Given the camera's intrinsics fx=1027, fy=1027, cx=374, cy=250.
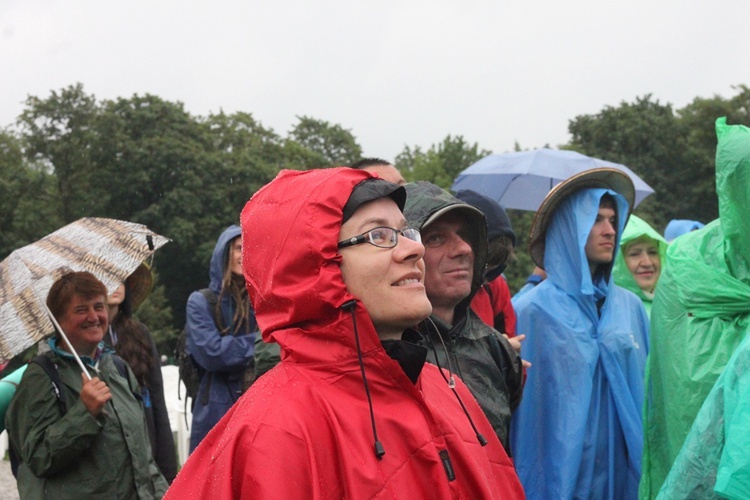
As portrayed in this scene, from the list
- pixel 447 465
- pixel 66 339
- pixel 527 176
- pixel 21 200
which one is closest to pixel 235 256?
pixel 66 339

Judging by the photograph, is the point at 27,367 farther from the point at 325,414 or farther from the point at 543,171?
the point at 543,171

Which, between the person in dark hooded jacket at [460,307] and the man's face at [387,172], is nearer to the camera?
the person in dark hooded jacket at [460,307]

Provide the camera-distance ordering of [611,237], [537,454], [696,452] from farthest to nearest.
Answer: [611,237] < [537,454] < [696,452]

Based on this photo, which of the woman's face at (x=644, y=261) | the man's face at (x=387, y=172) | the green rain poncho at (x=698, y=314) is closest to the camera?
the green rain poncho at (x=698, y=314)

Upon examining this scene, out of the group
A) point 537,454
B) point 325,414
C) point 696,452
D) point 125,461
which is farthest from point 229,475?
point 537,454

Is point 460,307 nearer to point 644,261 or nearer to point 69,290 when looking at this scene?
point 69,290

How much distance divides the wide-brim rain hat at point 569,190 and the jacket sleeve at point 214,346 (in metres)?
1.78

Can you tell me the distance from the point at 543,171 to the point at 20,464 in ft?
24.1

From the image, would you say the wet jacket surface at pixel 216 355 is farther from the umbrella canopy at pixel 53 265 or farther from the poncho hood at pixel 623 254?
the poncho hood at pixel 623 254

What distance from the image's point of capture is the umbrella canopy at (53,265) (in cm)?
434

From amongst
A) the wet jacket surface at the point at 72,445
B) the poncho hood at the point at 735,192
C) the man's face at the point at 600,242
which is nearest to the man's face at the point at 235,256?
the wet jacket surface at the point at 72,445

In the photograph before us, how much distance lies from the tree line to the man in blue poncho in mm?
32379

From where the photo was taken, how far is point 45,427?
14.3 ft

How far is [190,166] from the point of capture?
138 ft
